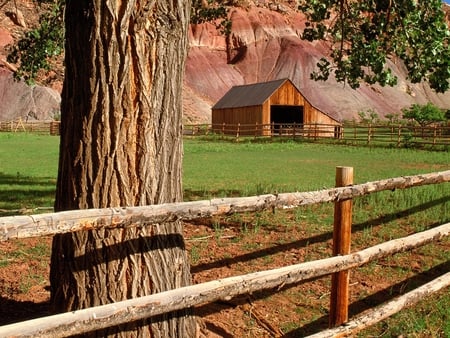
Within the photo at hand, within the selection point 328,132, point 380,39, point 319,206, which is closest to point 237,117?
point 328,132

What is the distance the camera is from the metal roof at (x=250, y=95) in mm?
50744

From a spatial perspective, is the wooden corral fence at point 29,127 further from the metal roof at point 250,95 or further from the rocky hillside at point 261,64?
the rocky hillside at point 261,64

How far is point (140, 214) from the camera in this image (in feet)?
11.6

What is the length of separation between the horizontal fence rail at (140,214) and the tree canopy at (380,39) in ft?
16.1

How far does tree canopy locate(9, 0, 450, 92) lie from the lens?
8883 millimetres

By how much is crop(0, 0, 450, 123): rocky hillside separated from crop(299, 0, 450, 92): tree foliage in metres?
69.8

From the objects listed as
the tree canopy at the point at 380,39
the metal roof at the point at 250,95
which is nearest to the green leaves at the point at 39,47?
the tree canopy at the point at 380,39

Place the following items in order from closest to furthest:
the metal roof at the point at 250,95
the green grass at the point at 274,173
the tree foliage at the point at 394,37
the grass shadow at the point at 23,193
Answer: the tree foliage at the point at 394,37 → the grass shadow at the point at 23,193 → the green grass at the point at 274,173 → the metal roof at the point at 250,95

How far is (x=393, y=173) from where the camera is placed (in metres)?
17.2

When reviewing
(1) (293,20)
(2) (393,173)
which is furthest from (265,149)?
(1) (293,20)

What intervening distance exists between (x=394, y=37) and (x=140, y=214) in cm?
804

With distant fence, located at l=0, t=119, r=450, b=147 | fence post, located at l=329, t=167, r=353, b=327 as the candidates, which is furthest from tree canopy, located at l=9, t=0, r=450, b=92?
distant fence, located at l=0, t=119, r=450, b=147

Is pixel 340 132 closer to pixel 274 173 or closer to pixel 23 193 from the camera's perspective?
pixel 274 173

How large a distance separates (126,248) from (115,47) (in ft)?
4.63
